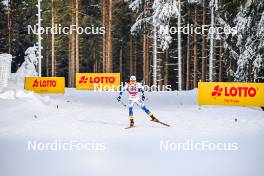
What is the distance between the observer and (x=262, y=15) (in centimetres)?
1534

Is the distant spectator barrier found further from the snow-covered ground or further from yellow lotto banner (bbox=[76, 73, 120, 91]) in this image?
yellow lotto banner (bbox=[76, 73, 120, 91])

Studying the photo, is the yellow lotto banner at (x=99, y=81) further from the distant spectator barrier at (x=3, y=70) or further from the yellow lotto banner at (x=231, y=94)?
the yellow lotto banner at (x=231, y=94)

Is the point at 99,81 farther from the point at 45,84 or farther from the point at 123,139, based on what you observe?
the point at 123,139

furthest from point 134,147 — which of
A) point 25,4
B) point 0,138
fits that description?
point 25,4

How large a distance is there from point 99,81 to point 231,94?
1271 cm

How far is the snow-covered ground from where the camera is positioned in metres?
7.85

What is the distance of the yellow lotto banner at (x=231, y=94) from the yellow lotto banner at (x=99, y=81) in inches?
421

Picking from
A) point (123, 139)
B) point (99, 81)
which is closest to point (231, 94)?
point (123, 139)

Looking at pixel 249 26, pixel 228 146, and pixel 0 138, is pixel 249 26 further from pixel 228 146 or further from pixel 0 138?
pixel 0 138

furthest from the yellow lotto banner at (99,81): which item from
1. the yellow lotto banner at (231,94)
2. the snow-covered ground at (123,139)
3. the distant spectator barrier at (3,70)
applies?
the yellow lotto banner at (231,94)

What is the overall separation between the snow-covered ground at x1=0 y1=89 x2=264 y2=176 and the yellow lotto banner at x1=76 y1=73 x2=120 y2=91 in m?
9.36

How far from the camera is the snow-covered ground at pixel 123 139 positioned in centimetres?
785

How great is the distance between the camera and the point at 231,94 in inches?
631

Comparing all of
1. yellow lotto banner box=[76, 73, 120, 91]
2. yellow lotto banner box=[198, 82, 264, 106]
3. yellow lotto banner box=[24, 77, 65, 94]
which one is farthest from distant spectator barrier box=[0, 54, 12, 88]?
yellow lotto banner box=[198, 82, 264, 106]
